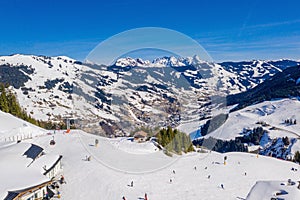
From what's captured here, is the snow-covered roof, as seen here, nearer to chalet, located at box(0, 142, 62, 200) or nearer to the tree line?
the tree line

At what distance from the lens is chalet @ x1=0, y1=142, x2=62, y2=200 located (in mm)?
13484

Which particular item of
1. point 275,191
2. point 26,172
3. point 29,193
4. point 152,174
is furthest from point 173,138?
point 152,174

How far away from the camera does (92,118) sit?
22.2 ft

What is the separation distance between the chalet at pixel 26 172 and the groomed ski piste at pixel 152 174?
11 centimetres

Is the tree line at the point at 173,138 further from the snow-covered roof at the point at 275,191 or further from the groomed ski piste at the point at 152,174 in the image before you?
the snow-covered roof at the point at 275,191

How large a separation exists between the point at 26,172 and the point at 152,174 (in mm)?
9043

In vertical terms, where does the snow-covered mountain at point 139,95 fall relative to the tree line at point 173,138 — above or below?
above

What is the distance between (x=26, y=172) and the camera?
15.8 m

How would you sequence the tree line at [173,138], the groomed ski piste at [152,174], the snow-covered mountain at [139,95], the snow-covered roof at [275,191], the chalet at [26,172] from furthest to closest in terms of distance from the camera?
the chalet at [26,172]
the groomed ski piste at [152,174]
the snow-covered roof at [275,191]
the tree line at [173,138]
the snow-covered mountain at [139,95]

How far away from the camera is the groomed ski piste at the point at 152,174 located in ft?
41.3

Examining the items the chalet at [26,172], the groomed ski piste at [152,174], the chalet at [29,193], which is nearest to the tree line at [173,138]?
the groomed ski piste at [152,174]

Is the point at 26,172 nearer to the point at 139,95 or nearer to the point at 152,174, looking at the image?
the point at 152,174

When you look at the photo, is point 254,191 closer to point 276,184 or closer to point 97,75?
point 276,184

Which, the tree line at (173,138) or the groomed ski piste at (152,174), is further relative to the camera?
the groomed ski piste at (152,174)
